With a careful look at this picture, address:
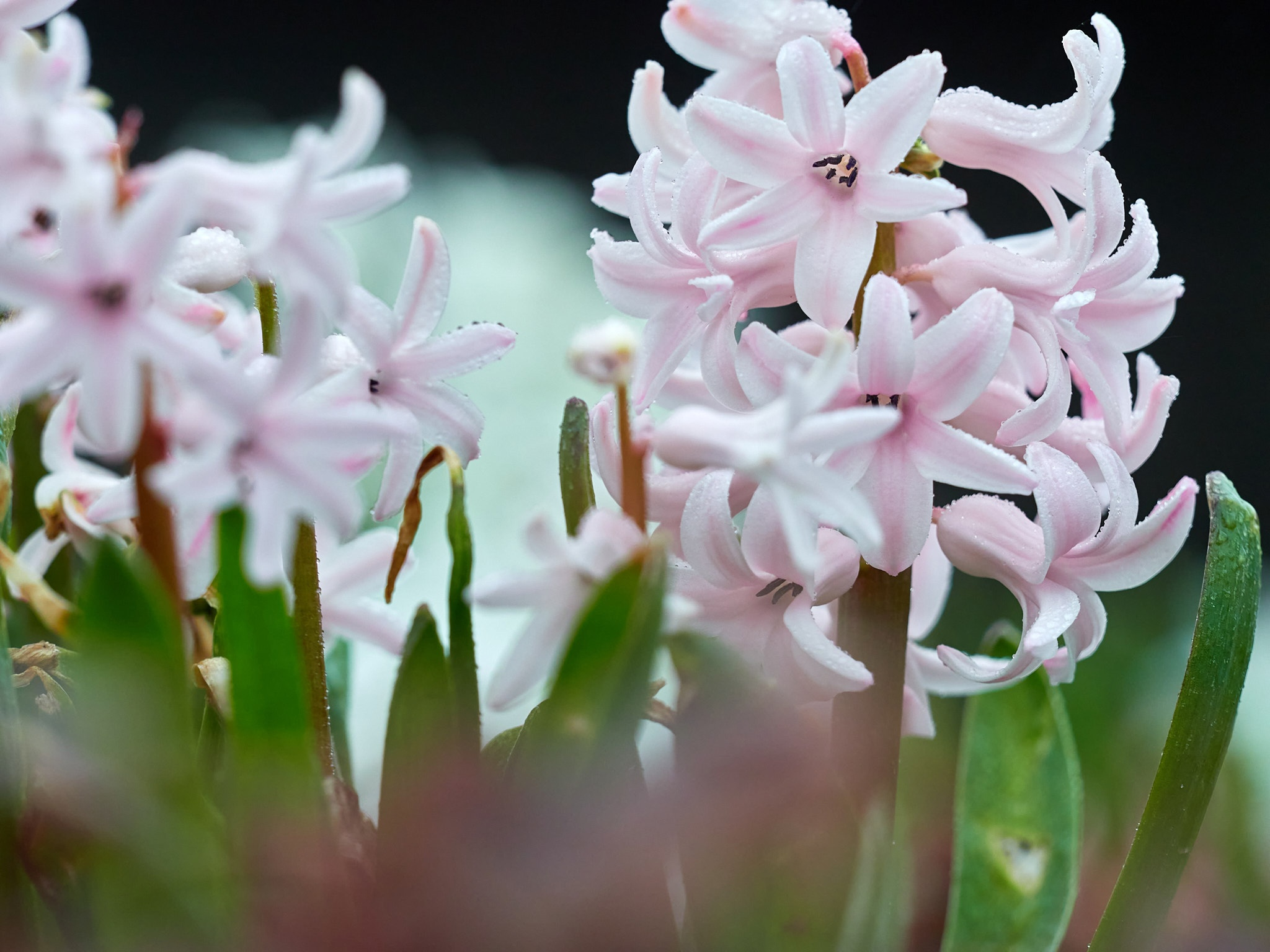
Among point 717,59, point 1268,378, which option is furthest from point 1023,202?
point 717,59

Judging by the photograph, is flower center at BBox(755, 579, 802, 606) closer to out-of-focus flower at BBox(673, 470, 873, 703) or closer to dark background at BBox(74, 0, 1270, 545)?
out-of-focus flower at BBox(673, 470, 873, 703)

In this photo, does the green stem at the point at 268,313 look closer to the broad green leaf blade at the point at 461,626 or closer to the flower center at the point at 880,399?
the broad green leaf blade at the point at 461,626

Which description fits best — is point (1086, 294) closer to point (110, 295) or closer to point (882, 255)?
point (882, 255)

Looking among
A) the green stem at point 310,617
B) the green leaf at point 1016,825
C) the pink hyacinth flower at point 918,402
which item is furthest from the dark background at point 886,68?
the green stem at point 310,617

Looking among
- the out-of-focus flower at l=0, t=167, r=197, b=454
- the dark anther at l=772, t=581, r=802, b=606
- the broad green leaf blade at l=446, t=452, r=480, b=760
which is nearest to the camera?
the out-of-focus flower at l=0, t=167, r=197, b=454

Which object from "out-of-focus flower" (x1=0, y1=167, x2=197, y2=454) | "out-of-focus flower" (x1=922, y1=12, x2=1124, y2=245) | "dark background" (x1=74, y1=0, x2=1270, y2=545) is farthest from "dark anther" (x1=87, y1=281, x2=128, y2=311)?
"dark background" (x1=74, y1=0, x2=1270, y2=545)

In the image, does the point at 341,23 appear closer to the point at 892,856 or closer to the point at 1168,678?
the point at 1168,678
